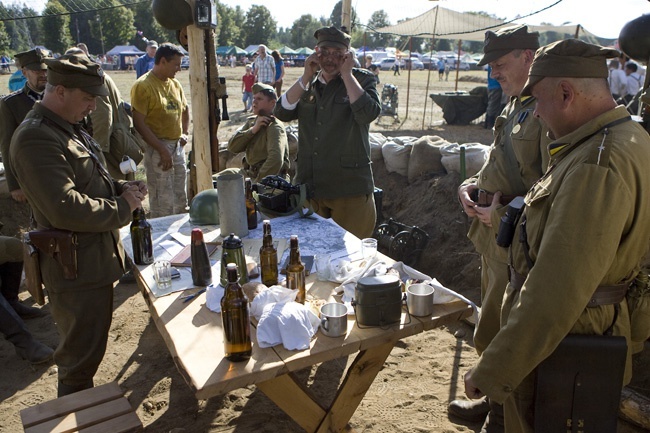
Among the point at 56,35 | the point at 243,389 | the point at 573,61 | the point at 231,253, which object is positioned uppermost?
the point at 56,35

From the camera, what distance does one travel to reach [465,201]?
2867mm

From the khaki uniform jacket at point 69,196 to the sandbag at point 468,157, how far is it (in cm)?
393

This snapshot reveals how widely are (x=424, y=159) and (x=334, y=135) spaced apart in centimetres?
322

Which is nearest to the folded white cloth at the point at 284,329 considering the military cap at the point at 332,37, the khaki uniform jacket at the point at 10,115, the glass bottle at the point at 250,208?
the glass bottle at the point at 250,208

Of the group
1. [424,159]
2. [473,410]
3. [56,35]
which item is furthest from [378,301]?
[56,35]

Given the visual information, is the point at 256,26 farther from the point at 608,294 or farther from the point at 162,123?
the point at 608,294

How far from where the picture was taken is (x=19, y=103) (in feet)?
13.8

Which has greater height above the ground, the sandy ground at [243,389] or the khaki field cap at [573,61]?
the khaki field cap at [573,61]

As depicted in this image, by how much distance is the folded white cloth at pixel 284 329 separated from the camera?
Answer: 205 centimetres

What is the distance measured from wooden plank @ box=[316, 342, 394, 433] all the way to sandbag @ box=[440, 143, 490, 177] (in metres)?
3.53

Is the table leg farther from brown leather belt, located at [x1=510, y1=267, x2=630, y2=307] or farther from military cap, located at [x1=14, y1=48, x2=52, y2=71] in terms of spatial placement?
military cap, located at [x1=14, y1=48, x2=52, y2=71]

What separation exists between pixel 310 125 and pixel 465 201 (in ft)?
5.27

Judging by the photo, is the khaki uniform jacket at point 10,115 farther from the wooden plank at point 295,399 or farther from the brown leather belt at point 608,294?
the brown leather belt at point 608,294

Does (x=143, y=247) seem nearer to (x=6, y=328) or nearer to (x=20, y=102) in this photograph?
(x=6, y=328)
